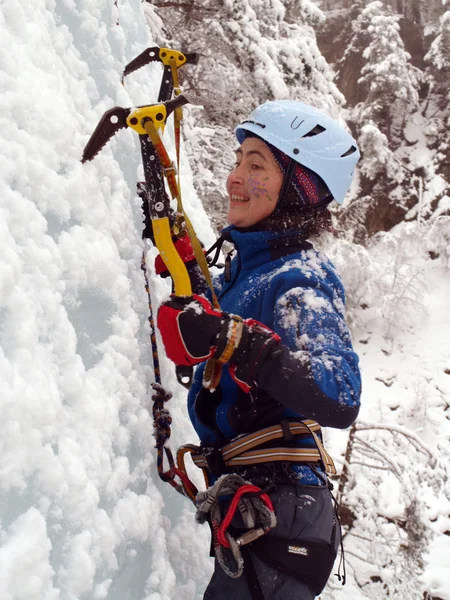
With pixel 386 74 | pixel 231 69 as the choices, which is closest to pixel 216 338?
pixel 231 69

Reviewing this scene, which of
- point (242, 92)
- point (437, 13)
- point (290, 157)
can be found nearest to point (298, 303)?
point (290, 157)

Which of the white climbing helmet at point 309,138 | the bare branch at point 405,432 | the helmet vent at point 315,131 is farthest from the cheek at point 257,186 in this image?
the bare branch at point 405,432

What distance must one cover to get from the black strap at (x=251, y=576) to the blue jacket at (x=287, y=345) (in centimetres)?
42

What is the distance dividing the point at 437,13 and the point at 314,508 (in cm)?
3128

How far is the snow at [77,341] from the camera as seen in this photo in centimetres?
120

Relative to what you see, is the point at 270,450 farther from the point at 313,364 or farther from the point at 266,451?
the point at 313,364

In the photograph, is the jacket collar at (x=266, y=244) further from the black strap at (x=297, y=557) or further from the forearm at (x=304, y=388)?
the black strap at (x=297, y=557)

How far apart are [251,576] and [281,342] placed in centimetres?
85

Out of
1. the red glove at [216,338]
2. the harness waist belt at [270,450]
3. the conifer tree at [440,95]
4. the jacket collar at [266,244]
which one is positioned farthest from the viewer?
the conifer tree at [440,95]

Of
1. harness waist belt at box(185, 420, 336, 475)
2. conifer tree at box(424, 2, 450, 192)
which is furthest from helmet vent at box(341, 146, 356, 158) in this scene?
conifer tree at box(424, 2, 450, 192)

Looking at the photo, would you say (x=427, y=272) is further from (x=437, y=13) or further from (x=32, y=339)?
(x=32, y=339)

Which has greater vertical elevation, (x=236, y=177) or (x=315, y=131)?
(x=315, y=131)

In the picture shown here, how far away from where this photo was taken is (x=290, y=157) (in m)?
1.99

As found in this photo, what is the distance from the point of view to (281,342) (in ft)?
5.28
